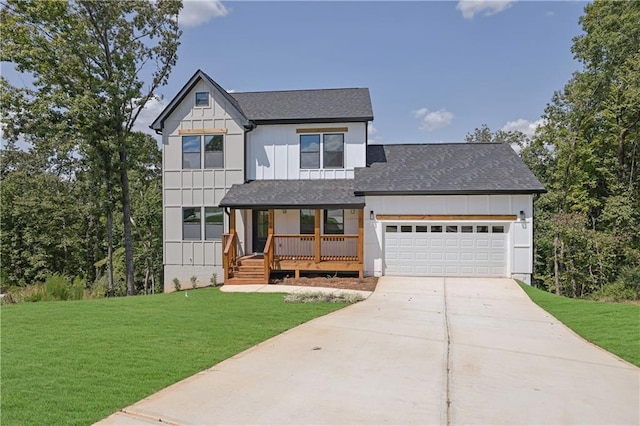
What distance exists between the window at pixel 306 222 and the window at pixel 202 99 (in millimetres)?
6532

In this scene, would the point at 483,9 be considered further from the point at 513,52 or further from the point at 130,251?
the point at 130,251

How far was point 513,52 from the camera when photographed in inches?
728

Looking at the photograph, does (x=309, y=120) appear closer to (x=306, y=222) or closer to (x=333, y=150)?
(x=333, y=150)

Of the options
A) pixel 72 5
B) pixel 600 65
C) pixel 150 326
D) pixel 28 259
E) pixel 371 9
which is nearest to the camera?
pixel 150 326

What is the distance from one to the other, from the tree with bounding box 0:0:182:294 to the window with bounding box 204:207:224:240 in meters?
5.23

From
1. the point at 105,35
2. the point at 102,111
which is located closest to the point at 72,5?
the point at 105,35

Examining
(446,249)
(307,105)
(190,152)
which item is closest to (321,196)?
(307,105)

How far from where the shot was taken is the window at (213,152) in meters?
17.1

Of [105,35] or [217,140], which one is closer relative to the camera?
[217,140]

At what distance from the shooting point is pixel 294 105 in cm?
1795

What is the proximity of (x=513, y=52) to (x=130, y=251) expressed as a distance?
2149 cm

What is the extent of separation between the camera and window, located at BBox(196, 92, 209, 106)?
17047 mm

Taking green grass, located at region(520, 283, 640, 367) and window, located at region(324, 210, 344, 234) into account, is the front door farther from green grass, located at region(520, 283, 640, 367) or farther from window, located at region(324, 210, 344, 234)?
green grass, located at region(520, 283, 640, 367)

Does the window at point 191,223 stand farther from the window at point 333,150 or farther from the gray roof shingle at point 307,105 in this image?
the window at point 333,150
